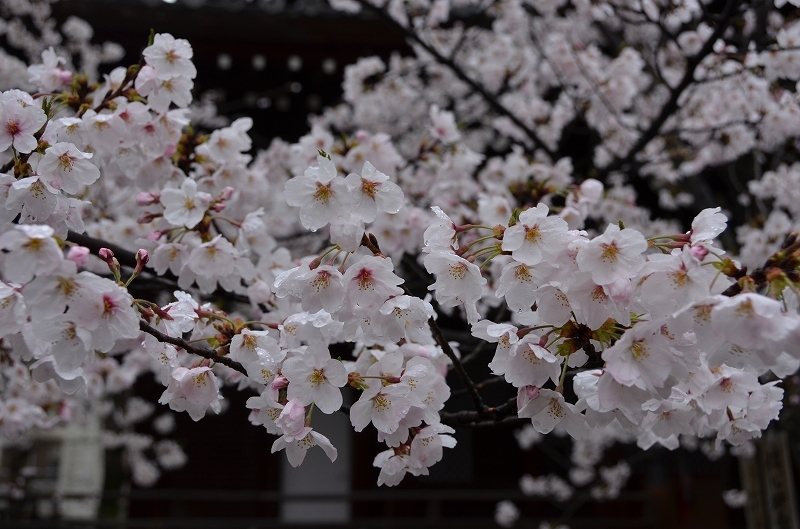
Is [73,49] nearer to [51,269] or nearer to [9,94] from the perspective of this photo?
[9,94]

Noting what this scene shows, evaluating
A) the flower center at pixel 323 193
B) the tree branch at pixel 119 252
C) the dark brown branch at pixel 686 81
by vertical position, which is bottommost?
the flower center at pixel 323 193

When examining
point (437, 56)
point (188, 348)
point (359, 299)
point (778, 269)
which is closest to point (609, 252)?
point (778, 269)

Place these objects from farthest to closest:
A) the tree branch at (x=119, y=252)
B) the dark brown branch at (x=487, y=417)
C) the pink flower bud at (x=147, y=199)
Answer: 1. the pink flower bud at (x=147, y=199)
2. the tree branch at (x=119, y=252)
3. the dark brown branch at (x=487, y=417)

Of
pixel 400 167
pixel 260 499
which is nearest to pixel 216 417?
pixel 260 499

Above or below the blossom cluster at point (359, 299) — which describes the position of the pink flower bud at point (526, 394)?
below

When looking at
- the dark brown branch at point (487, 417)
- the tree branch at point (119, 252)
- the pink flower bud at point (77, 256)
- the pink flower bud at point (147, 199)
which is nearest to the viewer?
the pink flower bud at point (77, 256)

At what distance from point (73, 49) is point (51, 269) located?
438cm

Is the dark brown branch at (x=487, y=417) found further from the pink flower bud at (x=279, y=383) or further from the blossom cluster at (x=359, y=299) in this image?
the pink flower bud at (x=279, y=383)

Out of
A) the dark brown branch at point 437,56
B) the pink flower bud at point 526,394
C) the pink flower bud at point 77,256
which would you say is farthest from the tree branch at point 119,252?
the dark brown branch at point 437,56

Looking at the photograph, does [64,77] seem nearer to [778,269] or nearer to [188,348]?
[188,348]

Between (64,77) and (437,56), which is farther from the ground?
(437,56)

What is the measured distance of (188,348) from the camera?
4.58 feet

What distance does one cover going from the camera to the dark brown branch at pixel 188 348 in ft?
4.28

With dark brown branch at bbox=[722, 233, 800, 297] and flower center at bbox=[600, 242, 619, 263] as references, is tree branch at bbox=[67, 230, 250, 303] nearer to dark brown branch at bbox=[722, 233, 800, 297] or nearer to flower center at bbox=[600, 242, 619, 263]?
flower center at bbox=[600, 242, 619, 263]
